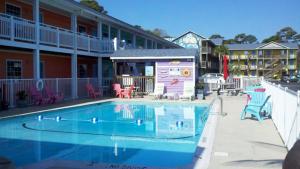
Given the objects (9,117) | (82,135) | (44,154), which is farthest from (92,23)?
(44,154)

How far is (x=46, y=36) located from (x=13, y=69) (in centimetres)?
280

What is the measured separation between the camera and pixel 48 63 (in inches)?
874

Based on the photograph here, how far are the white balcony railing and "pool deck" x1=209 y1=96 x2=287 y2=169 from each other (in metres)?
10.5

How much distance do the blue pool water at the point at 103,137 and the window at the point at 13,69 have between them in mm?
5168

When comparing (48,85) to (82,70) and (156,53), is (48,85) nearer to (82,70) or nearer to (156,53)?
(156,53)

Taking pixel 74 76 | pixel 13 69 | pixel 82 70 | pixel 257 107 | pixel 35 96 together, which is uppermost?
pixel 82 70

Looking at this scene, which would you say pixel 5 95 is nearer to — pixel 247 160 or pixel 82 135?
pixel 82 135

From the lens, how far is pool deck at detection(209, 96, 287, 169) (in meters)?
5.97

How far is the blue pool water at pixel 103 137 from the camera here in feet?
25.1

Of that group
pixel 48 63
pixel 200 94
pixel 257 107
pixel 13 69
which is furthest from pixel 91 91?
pixel 257 107

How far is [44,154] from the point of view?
8016 mm

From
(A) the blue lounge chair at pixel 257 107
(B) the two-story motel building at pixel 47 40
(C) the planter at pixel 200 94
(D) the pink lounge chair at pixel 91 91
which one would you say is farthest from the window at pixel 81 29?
(A) the blue lounge chair at pixel 257 107

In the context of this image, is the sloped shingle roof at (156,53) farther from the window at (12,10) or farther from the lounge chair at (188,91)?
the window at (12,10)

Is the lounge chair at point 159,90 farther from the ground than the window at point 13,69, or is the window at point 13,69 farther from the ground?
the window at point 13,69
